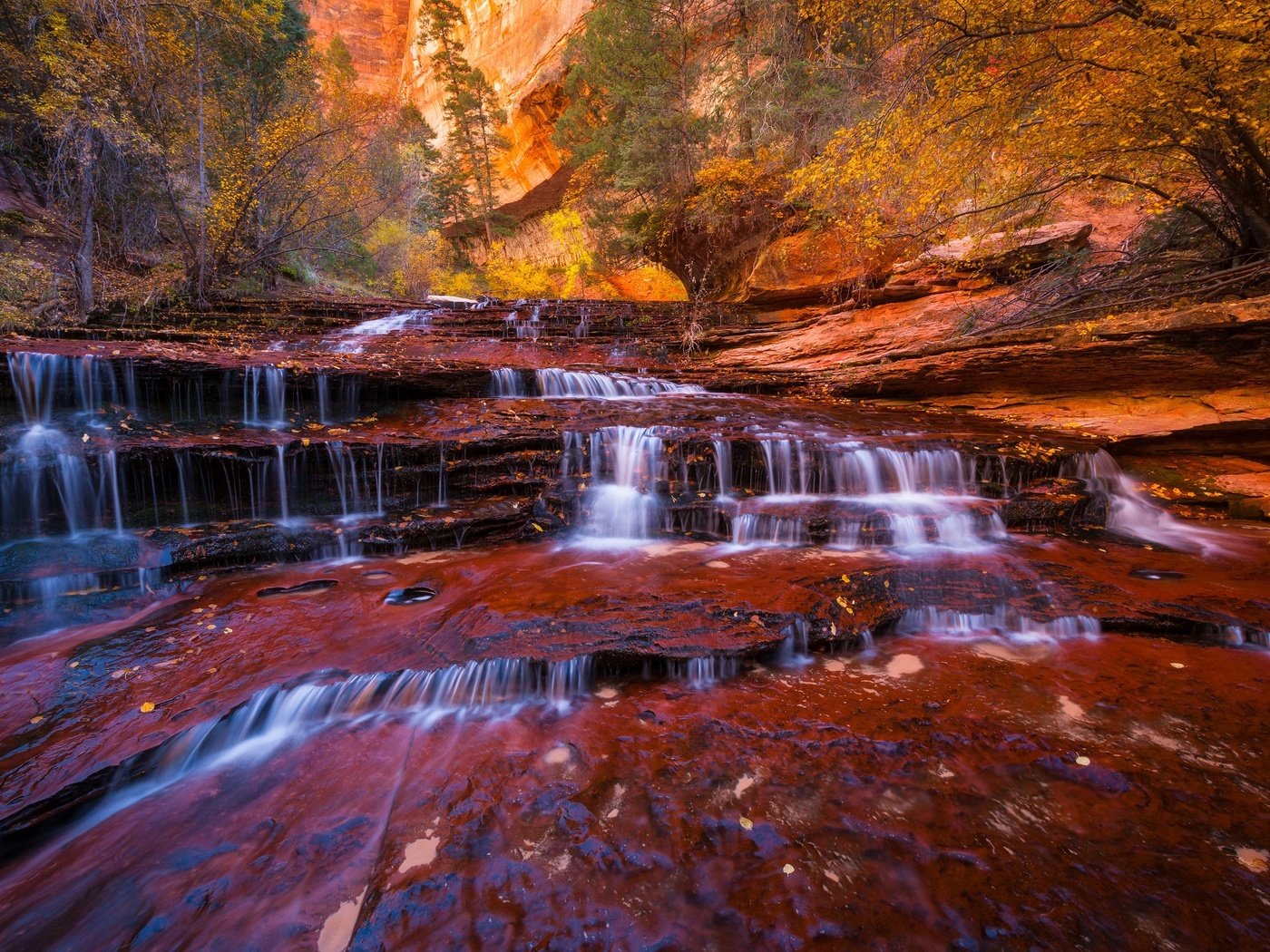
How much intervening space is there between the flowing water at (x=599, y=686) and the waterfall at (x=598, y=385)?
2.91 meters

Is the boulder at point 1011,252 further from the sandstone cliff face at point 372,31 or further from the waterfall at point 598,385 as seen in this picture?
the sandstone cliff face at point 372,31

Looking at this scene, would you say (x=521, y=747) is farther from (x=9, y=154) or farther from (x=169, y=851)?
(x=9, y=154)

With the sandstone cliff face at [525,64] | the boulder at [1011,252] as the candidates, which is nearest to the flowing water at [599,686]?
the boulder at [1011,252]

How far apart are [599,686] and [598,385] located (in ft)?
24.2

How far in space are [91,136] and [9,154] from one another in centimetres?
613

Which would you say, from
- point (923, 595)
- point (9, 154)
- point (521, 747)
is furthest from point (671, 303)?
point (9, 154)

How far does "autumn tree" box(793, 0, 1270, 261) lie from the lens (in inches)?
192

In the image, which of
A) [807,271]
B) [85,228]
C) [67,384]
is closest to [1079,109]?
[807,271]

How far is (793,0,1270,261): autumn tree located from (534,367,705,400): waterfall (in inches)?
166

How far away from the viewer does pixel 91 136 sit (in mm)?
8617

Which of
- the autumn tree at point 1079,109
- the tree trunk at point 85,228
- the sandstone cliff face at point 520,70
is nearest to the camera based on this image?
the autumn tree at point 1079,109

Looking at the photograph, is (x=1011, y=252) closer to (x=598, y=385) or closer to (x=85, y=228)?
(x=598, y=385)

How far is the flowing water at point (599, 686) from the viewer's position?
1.78m

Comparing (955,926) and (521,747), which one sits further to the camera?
(521,747)
